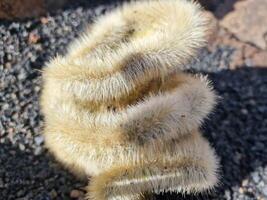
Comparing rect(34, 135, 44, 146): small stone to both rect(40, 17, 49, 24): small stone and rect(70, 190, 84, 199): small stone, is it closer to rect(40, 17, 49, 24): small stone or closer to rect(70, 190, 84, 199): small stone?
rect(70, 190, 84, 199): small stone

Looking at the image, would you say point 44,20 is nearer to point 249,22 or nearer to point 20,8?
point 20,8

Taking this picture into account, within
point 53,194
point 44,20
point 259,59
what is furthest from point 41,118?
point 259,59

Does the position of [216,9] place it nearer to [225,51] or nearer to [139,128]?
[225,51]

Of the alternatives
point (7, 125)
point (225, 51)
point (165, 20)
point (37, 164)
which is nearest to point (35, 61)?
point (7, 125)

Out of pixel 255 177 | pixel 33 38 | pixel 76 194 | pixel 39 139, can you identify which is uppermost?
pixel 33 38

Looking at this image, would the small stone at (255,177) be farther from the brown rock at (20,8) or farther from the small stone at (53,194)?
the brown rock at (20,8)

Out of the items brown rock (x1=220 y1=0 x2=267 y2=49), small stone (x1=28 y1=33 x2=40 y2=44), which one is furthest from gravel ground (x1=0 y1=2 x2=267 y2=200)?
brown rock (x1=220 y1=0 x2=267 y2=49)
